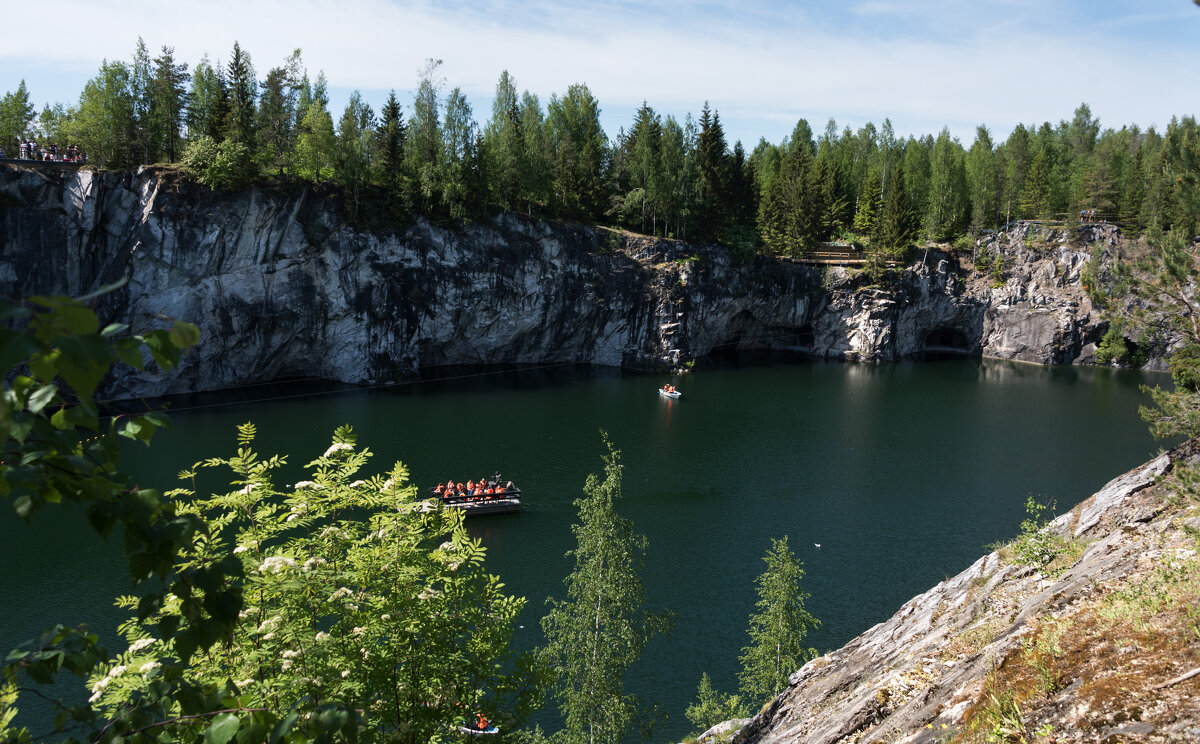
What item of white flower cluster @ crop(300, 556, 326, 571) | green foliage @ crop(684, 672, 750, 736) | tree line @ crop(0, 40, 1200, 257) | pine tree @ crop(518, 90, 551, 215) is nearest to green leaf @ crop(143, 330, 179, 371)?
white flower cluster @ crop(300, 556, 326, 571)

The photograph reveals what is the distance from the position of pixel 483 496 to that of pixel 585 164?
4170cm

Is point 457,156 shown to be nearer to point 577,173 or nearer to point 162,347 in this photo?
point 577,173

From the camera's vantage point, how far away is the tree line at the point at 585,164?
4422cm

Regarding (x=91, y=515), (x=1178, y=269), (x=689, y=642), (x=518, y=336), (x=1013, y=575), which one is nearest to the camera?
(x=91, y=515)

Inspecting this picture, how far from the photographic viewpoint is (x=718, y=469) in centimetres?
3450

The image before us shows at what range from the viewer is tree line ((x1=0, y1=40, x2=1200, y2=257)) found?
44.2 meters

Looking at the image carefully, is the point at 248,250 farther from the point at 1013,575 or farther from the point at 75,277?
the point at 1013,575

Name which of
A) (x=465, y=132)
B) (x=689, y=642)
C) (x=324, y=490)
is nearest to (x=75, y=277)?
(x=465, y=132)

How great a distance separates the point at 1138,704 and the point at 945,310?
72.9 meters

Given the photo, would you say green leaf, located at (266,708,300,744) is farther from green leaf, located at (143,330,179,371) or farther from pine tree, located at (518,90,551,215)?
pine tree, located at (518,90,551,215)

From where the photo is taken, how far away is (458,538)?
24.0 ft

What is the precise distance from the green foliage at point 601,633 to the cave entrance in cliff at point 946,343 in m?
64.7

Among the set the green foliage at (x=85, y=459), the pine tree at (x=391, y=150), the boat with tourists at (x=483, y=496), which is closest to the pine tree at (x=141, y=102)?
the pine tree at (x=391, y=150)

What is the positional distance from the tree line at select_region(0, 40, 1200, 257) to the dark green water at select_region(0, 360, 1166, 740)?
44.4ft
